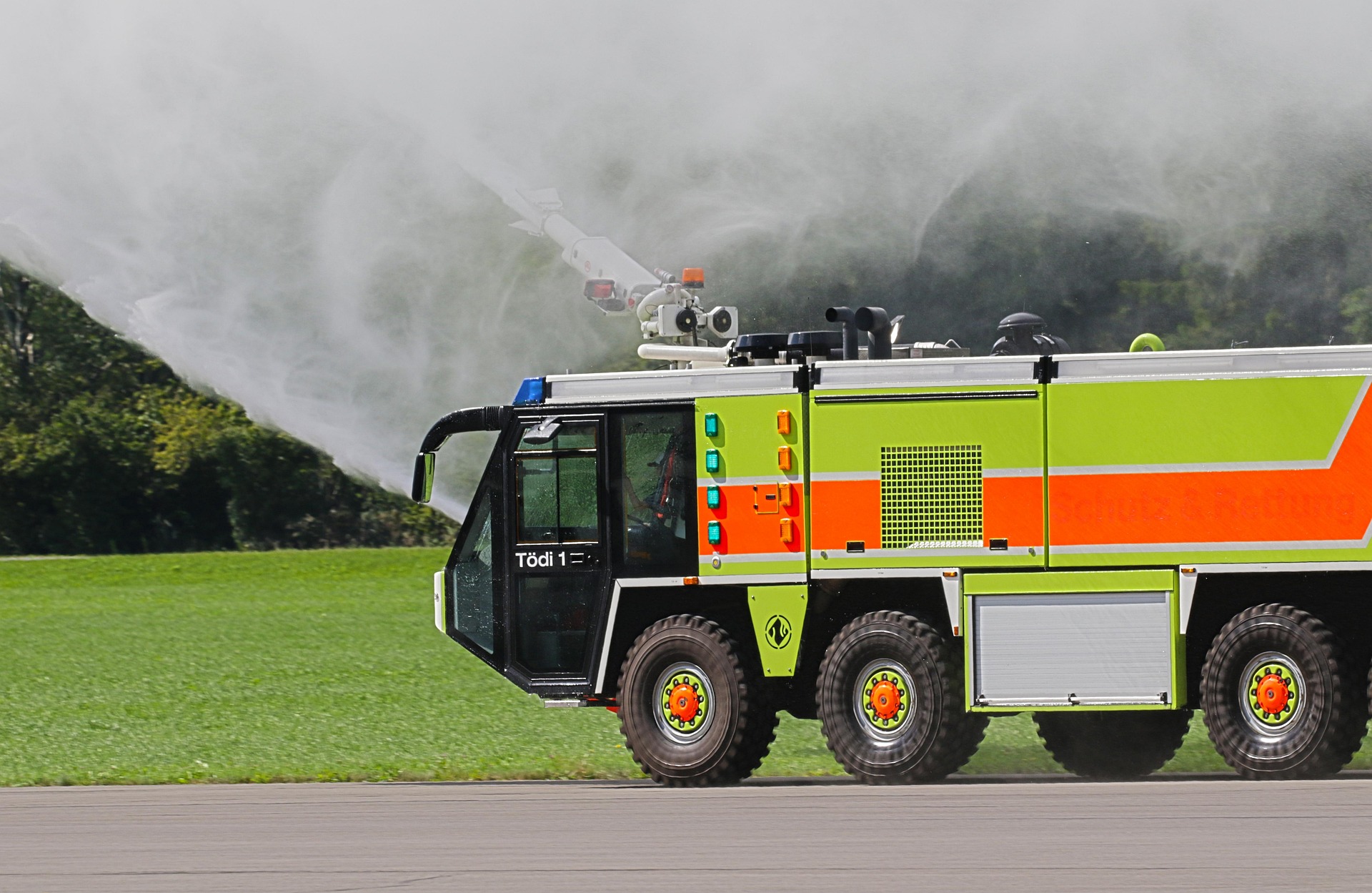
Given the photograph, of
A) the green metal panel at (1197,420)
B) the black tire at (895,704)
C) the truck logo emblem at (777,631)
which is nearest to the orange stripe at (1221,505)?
the green metal panel at (1197,420)

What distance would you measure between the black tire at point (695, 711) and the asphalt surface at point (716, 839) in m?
0.28

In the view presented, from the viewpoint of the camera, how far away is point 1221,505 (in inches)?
512

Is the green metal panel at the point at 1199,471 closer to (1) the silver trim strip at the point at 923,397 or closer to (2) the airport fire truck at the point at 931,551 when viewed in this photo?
(2) the airport fire truck at the point at 931,551

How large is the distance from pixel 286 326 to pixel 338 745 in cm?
895

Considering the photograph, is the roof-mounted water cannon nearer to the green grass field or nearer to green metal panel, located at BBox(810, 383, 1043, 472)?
green metal panel, located at BBox(810, 383, 1043, 472)

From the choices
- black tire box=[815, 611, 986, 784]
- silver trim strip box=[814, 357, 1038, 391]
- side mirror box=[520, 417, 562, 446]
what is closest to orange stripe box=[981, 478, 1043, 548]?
silver trim strip box=[814, 357, 1038, 391]

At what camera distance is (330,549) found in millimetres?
54344

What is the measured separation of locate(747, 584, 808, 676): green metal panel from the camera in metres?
13.9

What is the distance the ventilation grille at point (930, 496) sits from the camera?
13594 mm

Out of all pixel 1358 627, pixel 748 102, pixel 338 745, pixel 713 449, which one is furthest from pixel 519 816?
pixel 748 102

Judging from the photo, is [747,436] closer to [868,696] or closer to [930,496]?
[930,496]

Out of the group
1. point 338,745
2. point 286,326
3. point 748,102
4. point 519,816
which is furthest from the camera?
point 286,326

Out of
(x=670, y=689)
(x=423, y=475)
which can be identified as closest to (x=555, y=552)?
(x=423, y=475)

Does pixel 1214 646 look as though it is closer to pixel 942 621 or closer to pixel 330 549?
pixel 942 621
